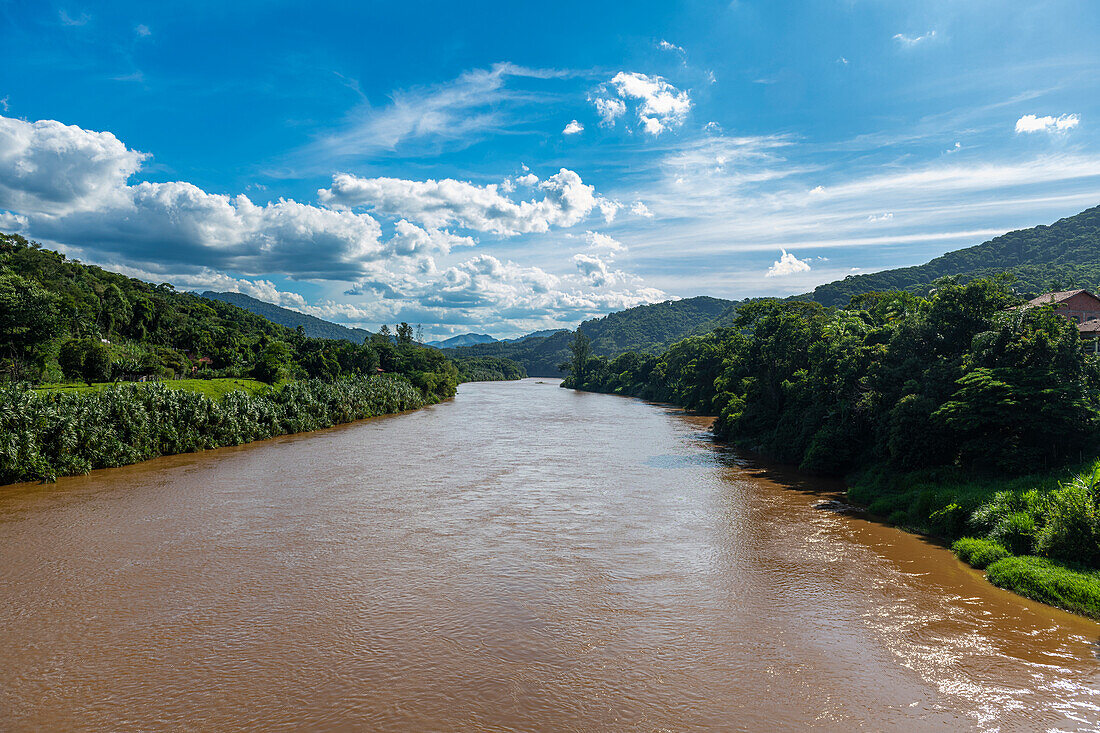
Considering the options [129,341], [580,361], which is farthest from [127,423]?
[580,361]

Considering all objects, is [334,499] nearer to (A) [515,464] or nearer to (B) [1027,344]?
(A) [515,464]

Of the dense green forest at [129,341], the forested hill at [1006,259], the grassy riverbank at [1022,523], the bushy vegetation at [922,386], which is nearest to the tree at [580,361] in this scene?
the dense green forest at [129,341]

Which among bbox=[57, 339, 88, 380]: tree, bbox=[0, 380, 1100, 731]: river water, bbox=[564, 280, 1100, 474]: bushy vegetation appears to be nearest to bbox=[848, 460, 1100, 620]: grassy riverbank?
bbox=[0, 380, 1100, 731]: river water

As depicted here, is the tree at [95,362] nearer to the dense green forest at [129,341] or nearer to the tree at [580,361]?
the dense green forest at [129,341]

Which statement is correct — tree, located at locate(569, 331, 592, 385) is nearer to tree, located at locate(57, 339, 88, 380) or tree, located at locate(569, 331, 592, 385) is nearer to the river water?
tree, located at locate(57, 339, 88, 380)

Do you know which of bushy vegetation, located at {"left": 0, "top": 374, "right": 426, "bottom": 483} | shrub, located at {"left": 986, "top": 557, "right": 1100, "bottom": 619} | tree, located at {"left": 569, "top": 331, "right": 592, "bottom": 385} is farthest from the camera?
tree, located at {"left": 569, "top": 331, "right": 592, "bottom": 385}

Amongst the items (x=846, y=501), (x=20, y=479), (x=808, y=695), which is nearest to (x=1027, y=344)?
(x=846, y=501)
